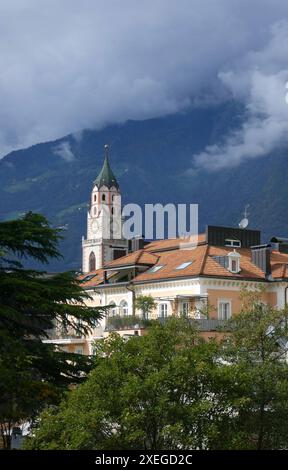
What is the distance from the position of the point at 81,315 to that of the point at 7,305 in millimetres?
2548

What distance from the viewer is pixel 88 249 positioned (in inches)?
6954

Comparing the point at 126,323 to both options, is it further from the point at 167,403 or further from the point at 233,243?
the point at 167,403

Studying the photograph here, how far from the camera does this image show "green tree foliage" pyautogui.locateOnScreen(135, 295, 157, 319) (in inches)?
2309

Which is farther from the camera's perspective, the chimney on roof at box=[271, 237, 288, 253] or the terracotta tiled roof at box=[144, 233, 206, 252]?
the chimney on roof at box=[271, 237, 288, 253]

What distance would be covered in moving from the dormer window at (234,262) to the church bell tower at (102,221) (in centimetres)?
10931

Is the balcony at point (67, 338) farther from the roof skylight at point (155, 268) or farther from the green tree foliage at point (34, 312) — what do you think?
the green tree foliage at point (34, 312)

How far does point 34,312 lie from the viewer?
34562 mm

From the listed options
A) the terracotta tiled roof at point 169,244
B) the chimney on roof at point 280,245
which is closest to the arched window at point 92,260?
the terracotta tiled roof at point 169,244

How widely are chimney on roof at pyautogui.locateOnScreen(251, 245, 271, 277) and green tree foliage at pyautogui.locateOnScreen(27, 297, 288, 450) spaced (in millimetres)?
31696

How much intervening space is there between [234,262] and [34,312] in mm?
27190

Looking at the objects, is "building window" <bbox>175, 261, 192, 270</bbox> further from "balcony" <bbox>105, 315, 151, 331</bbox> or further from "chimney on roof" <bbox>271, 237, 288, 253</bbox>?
"chimney on roof" <bbox>271, 237, 288, 253</bbox>

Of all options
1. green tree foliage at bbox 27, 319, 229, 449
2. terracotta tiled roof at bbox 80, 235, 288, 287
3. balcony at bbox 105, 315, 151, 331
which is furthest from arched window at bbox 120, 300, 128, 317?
green tree foliage at bbox 27, 319, 229, 449
